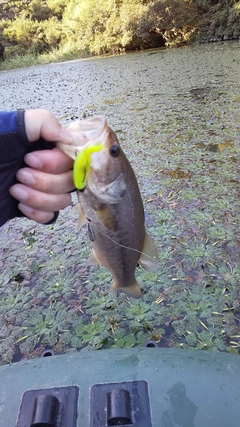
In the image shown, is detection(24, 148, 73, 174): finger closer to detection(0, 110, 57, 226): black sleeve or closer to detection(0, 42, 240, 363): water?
detection(0, 110, 57, 226): black sleeve

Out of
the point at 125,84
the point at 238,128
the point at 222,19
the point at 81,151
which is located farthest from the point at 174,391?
the point at 222,19

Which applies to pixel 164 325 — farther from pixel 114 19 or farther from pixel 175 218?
pixel 114 19

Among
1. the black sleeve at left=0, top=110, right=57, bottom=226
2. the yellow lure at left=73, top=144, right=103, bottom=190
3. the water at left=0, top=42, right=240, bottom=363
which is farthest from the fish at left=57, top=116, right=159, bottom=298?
the water at left=0, top=42, right=240, bottom=363

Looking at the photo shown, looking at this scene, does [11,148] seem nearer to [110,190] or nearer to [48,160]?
[48,160]

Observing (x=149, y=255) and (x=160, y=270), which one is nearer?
(x=149, y=255)

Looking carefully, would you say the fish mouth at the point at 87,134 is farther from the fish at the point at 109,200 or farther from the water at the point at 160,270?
the water at the point at 160,270

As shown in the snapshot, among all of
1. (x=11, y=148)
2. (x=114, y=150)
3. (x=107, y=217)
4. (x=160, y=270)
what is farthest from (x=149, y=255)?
(x=160, y=270)
